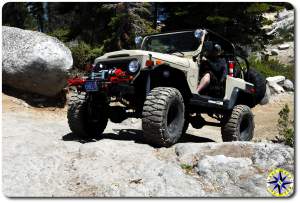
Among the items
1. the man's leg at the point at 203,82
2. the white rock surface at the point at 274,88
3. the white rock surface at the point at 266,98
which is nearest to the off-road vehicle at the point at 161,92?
the man's leg at the point at 203,82

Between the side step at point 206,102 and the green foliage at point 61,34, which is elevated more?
the side step at point 206,102

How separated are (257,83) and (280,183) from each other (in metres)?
5.01

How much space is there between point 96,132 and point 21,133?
1.45m

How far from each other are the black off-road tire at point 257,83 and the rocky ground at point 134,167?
12.5 ft

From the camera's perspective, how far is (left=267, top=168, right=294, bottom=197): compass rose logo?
18.3ft

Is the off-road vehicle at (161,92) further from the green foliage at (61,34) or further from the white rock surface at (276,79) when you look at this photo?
the white rock surface at (276,79)

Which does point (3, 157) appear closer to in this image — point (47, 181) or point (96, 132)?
point (47, 181)

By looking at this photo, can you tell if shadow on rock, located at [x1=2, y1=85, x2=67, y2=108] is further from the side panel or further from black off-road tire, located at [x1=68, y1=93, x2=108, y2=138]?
the side panel

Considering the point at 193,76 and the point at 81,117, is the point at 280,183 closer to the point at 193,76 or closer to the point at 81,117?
the point at 193,76

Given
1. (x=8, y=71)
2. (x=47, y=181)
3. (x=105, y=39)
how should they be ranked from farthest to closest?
(x=105, y=39)
(x=8, y=71)
(x=47, y=181)

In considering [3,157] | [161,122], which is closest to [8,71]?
[3,157]

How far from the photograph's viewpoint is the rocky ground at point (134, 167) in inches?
221

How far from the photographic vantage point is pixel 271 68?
2458 centimetres

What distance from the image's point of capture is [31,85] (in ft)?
38.7
